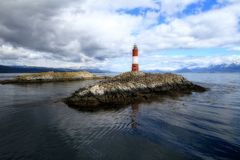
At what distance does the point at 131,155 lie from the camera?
38.4 feet

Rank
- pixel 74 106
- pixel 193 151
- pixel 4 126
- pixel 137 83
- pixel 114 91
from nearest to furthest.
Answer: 1. pixel 193 151
2. pixel 4 126
3. pixel 74 106
4. pixel 114 91
5. pixel 137 83

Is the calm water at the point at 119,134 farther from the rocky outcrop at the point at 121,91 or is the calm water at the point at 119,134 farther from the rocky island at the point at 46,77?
the rocky island at the point at 46,77

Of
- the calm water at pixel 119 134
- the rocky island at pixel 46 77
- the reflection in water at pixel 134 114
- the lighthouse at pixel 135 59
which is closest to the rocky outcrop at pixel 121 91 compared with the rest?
the reflection in water at pixel 134 114

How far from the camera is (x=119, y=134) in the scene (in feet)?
48.9

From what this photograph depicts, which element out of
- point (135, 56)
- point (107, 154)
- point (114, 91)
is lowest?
point (107, 154)

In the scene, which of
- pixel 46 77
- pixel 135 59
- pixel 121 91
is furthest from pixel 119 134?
pixel 46 77

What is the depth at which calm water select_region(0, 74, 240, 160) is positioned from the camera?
1184 cm

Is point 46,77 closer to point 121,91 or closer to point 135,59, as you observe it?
point 135,59

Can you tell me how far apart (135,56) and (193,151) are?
29.9 metres

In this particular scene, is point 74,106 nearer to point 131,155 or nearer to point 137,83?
point 137,83

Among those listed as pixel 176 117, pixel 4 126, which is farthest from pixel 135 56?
pixel 4 126

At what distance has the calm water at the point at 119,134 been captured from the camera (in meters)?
11.8

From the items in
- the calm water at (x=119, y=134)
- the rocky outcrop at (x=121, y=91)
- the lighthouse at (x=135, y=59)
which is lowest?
the calm water at (x=119, y=134)

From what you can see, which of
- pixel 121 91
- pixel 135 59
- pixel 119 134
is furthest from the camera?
pixel 135 59
